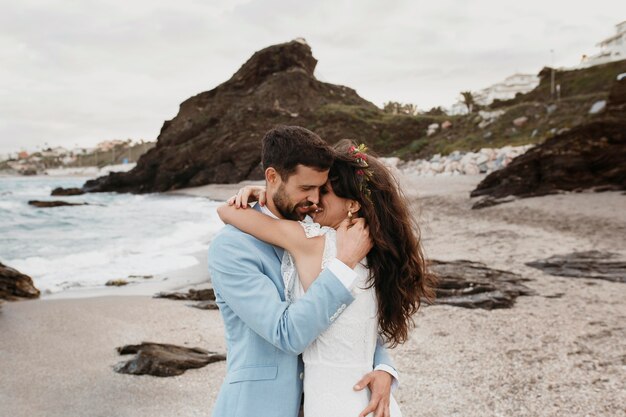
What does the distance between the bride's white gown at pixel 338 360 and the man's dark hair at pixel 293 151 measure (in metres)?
0.32

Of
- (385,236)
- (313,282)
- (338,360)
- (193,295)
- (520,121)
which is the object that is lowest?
(193,295)

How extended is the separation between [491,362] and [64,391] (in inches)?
142

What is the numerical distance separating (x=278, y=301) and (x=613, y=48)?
86.3m

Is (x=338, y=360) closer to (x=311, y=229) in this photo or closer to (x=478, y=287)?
(x=311, y=229)

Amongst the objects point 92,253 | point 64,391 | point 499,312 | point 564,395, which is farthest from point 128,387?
point 92,253

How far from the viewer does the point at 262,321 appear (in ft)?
5.30

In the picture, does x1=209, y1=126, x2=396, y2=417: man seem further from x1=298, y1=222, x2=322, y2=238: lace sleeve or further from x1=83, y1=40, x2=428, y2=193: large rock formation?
x1=83, y1=40, x2=428, y2=193: large rock formation

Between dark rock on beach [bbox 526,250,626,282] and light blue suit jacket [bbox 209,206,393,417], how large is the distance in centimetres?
689

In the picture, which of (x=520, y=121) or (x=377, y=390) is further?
(x=520, y=121)

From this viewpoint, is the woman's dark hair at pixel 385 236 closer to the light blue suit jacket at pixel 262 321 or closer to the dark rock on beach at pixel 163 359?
the light blue suit jacket at pixel 262 321

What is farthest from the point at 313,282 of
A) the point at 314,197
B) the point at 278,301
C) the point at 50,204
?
the point at 50,204

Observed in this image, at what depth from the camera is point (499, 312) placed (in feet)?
19.8

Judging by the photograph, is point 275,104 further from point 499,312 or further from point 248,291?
point 248,291

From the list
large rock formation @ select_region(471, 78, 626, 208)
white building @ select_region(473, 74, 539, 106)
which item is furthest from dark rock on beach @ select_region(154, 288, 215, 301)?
white building @ select_region(473, 74, 539, 106)
